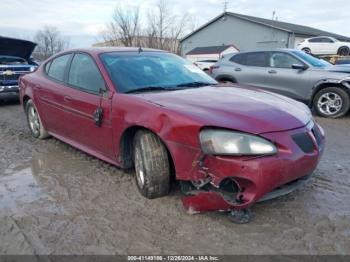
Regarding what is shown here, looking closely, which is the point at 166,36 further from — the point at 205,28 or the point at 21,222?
the point at 21,222

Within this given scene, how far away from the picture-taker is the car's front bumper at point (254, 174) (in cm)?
261

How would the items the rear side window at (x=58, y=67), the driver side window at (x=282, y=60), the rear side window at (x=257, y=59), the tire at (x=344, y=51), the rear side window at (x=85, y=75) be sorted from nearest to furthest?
the rear side window at (x=85, y=75), the rear side window at (x=58, y=67), the driver side window at (x=282, y=60), the rear side window at (x=257, y=59), the tire at (x=344, y=51)

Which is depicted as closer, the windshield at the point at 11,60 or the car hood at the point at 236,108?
the car hood at the point at 236,108

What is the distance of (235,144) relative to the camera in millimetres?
2660

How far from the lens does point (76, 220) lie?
3.02 metres

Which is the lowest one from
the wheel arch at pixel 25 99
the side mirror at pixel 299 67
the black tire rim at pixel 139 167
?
the black tire rim at pixel 139 167

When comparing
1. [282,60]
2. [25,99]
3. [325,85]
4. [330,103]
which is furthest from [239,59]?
[25,99]

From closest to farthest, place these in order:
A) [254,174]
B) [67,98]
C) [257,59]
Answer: [254,174]
[67,98]
[257,59]

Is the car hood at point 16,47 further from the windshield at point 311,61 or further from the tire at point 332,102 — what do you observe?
the tire at point 332,102

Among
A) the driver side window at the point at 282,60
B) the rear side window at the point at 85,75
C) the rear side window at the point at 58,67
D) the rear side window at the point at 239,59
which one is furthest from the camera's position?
the rear side window at the point at 239,59

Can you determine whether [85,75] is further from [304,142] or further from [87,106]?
[304,142]

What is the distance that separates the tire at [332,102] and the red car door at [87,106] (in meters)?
5.47

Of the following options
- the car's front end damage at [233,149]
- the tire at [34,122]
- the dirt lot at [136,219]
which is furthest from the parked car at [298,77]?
the tire at [34,122]

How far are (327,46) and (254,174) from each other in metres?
26.0
